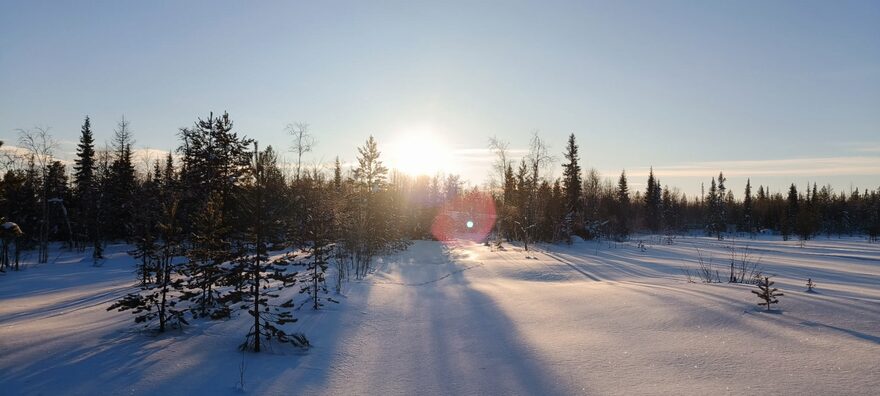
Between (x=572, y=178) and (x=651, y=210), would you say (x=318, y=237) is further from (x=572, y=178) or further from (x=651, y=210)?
(x=651, y=210)

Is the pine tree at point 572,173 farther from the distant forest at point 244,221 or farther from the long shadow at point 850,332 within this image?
the long shadow at point 850,332

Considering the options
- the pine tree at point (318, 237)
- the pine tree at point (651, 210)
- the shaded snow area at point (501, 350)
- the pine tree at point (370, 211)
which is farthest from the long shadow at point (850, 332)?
the pine tree at point (651, 210)

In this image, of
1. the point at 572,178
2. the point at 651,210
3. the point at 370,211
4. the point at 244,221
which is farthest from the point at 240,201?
the point at 651,210

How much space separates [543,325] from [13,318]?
36.6 ft

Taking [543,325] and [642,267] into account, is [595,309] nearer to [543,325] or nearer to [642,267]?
[543,325]

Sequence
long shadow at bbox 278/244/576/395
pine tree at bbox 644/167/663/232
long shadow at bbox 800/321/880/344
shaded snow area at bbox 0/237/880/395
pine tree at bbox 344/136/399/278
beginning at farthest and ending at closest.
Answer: pine tree at bbox 644/167/663/232
pine tree at bbox 344/136/399/278
long shadow at bbox 800/321/880/344
long shadow at bbox 278/244/576/395
shaded snow area at bbox 0/237/880/395

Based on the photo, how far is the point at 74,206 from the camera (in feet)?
136

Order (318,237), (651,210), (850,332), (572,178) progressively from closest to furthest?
(850,332), (318,237), (572,178), (651,210)

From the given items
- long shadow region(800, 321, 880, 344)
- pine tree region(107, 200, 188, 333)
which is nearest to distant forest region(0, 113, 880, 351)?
pine tree region(107, 200, 188, 333)

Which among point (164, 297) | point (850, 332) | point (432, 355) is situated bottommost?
point (432, 355)

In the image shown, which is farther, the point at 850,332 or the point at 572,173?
the point at 572,173

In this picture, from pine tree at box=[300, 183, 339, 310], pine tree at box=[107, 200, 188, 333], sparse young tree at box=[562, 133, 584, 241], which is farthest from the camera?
sparse young tree at box=[562, 133, 584, 241]

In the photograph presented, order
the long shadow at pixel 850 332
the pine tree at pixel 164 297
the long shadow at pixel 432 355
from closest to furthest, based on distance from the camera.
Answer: the long shadow at pixel 432 355 → the long shadow at pixel 850 332 → the pine tree at pixel 164 297

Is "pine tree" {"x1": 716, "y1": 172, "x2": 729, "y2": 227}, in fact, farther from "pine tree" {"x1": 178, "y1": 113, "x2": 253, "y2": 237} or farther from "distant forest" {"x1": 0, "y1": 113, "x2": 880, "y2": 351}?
"pine tree" {"x1": 178, "y1": 113, "x2": 253, "y2": 237}
